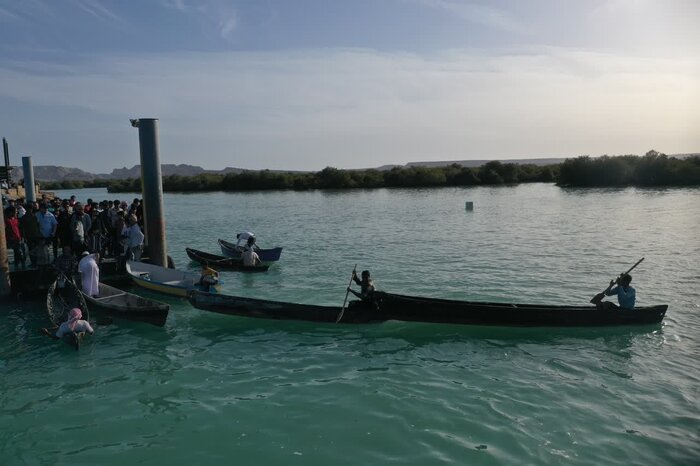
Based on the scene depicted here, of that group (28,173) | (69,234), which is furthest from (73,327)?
(28,173)

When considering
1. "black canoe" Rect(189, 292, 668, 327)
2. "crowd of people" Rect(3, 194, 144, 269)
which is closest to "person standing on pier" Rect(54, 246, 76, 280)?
"crowd of people" Rect(3, 194, 144, 269)

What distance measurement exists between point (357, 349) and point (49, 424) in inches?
255

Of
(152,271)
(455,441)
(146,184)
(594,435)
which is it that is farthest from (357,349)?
(146,184)

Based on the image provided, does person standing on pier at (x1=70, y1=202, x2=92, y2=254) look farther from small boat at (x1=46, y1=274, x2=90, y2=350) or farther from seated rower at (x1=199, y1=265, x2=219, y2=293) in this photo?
seated rower at (x1=199, y1=265, x2=219, y2=293)

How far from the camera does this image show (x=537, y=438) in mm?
8609

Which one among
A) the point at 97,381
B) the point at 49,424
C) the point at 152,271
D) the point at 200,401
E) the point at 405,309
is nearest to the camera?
the point at 49,424

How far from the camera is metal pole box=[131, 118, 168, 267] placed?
18.8 m

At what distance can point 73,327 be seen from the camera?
41.7 ft

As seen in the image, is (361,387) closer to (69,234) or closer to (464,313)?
(464,313)

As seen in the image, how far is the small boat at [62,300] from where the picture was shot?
13648 millimetres

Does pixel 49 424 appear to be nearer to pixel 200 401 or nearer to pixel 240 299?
pixel 200 401

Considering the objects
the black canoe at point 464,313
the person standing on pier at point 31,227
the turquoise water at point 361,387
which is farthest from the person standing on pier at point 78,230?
the black canoe at point 464,313

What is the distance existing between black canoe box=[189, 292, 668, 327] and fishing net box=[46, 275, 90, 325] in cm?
486

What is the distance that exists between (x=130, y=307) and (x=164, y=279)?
4.38m
